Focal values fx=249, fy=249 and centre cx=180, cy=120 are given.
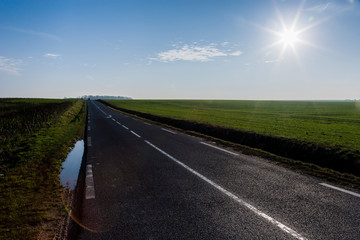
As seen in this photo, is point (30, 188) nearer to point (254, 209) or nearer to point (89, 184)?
point (89, 184)

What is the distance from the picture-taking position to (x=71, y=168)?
8.46 m

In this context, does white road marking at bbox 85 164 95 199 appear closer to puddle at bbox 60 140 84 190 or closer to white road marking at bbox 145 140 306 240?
puddle at bbox 60 140 84 190

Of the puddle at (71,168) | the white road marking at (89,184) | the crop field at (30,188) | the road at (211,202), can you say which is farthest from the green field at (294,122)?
the crop field at (30,188)

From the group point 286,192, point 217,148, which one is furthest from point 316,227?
point 217,148

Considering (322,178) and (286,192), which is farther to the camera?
(322,178)

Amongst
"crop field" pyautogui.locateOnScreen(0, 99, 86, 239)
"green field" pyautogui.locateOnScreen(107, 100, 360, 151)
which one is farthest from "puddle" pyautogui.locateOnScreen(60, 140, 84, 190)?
"green field" pyautogui.locateOnScreen(107, 100, 360, 151)

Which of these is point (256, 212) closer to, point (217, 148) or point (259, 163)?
point (259, 163)

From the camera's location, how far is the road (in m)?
3.95

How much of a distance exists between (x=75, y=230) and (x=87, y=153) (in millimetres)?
6558

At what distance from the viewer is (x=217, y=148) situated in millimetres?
11039

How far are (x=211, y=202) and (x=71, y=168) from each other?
18.0 ft

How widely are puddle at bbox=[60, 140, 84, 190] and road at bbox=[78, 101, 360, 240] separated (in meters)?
0.42

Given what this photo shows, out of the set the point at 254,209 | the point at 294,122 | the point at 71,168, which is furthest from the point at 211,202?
the point at 294,122

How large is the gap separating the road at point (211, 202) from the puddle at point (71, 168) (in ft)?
1.38
